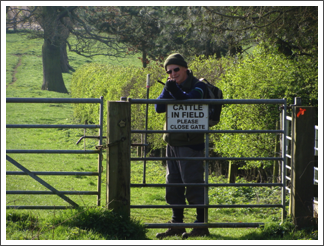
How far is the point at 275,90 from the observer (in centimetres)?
815

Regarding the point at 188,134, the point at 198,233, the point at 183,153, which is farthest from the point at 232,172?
the point at 188,134

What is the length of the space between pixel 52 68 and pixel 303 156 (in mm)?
33583

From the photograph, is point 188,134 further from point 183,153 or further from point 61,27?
point 61,27

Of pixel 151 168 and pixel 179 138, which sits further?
pixel 151 168

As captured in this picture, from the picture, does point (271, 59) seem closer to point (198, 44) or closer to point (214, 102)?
point (214, 102)

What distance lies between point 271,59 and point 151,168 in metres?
5.22

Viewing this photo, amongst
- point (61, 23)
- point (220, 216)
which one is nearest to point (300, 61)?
point (220, 216)

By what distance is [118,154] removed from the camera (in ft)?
15.8

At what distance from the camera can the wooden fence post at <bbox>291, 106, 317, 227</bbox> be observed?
15.9 ft

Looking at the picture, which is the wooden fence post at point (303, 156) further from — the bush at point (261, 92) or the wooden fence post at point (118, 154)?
the bush at point (261, 92)

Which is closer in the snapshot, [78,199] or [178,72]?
[178,72]

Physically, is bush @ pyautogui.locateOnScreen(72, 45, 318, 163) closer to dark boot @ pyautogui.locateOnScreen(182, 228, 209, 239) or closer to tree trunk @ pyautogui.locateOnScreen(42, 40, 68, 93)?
dark boot @ pyautogui.locateOnScreen(182, 228, 209, 239)

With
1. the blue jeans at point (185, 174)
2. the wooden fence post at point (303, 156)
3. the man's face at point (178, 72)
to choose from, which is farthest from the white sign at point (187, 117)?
the wooden fence post at point (303, 156)

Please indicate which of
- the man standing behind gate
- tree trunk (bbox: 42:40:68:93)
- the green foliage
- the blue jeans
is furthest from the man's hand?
tree trunk (bbox: 42:40:68:93)
